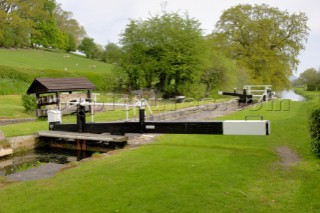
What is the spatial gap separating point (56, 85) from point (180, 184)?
457 inches

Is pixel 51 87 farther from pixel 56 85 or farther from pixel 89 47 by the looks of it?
pixel 89 47

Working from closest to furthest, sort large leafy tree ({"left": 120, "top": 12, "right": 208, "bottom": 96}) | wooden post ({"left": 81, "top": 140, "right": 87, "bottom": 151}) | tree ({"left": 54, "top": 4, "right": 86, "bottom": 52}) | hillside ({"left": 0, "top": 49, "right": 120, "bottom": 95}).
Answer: wooden post ({"left": 81, "top": 140, "right": 87, "bottom": 151}) < large leafy tree ({"left": 120, "top": 12, "right": 208, "bottom": 96}) < hillside ({"left": 0, "top": 49, "right": 120, "bottom": 95}) < tree ({"left": 54, "top": 4, "right": 86, "bottom": 52})

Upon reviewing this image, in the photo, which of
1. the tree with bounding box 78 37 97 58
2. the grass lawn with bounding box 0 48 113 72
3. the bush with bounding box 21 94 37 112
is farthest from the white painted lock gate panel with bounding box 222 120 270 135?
the tree with bounding box 78 37 97 58

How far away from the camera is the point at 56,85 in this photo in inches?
585

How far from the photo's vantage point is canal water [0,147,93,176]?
7.71 meters

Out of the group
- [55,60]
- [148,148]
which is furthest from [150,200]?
→ [55,60]

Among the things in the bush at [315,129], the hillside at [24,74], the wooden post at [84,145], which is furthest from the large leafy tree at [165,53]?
the bush at [315,129]

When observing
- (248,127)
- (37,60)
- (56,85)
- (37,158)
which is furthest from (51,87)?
(37,60)

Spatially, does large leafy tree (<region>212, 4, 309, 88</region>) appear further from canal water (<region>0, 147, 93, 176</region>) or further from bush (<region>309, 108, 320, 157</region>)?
bush (<region>309, 108, 320, 157</region>)

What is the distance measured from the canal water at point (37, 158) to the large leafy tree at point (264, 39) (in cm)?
2758

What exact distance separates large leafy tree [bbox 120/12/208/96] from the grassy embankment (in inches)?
693

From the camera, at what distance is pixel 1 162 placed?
8219mm

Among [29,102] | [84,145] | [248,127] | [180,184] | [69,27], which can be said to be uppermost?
[69,27]

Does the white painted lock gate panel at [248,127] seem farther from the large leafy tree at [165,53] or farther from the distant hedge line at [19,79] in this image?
the distant hedge line at [19,79]
